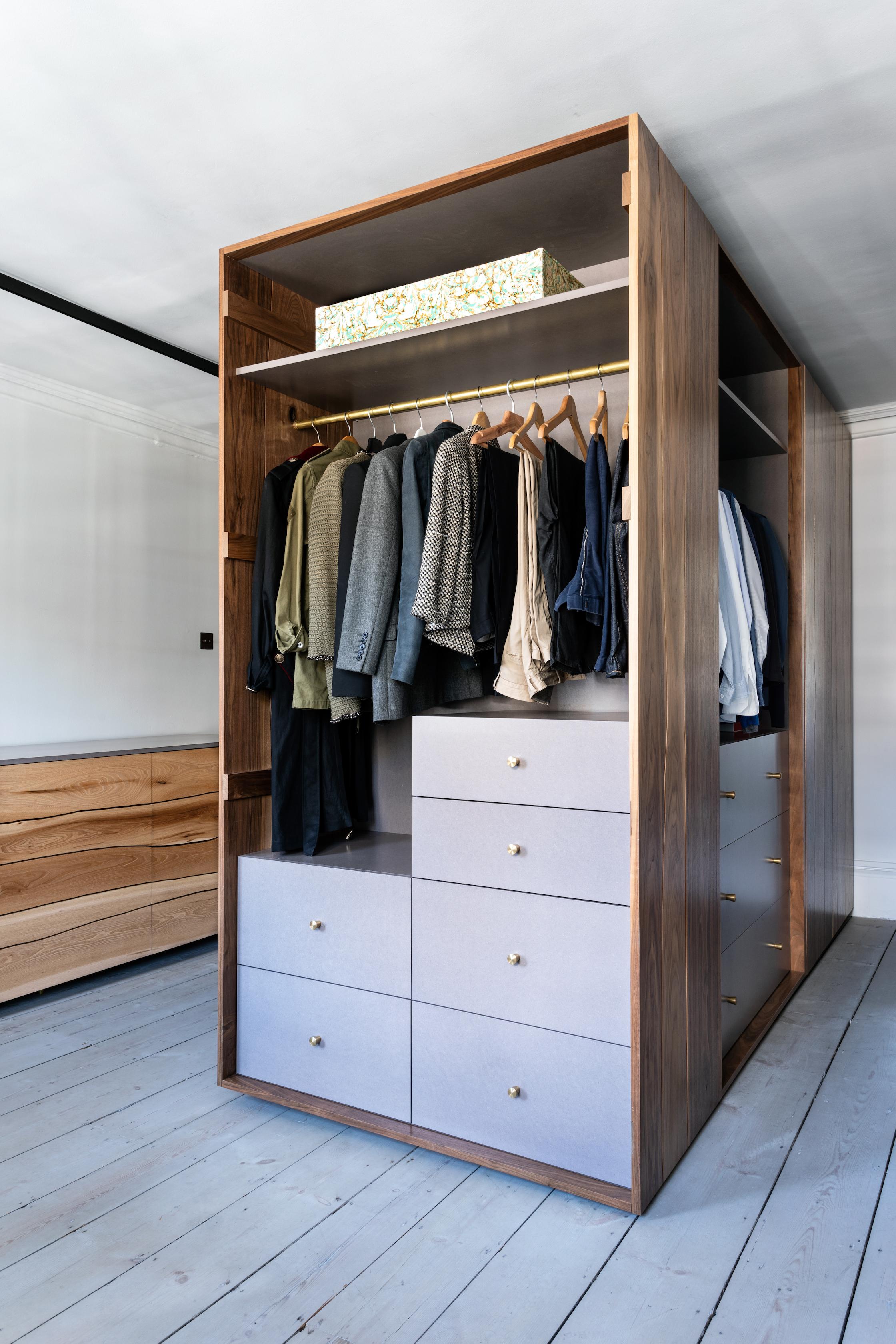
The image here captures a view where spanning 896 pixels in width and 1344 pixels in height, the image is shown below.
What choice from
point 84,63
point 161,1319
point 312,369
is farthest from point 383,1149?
point 84,63

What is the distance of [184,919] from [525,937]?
2.08 metres

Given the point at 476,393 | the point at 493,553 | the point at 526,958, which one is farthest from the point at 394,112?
the point at 526,958

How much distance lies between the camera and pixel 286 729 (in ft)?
7.72

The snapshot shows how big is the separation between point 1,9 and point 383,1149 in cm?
250

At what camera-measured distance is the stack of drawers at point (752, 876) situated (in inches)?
97.3

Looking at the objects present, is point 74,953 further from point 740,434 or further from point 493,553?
point 740,434

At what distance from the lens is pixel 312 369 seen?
2.35 meters

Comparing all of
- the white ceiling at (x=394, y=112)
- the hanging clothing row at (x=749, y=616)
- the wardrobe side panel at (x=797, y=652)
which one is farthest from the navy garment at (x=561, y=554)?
the wardrobe side panel at (x=797, y=652)

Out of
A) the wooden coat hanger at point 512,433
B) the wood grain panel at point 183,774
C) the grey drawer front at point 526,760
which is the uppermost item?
the wooden coat hanger at point 512,433

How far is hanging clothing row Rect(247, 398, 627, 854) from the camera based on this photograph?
2.04 m

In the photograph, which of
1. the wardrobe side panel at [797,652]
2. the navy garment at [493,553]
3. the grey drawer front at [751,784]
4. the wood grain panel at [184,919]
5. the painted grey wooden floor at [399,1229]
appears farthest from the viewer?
the wood grain panel at [184,919]

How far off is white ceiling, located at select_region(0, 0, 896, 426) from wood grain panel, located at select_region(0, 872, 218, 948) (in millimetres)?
2089

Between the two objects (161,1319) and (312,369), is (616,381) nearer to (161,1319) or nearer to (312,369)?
(312,369)

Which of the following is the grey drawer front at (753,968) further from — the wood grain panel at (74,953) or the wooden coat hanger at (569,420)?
the wood grain panel at (74,953)
